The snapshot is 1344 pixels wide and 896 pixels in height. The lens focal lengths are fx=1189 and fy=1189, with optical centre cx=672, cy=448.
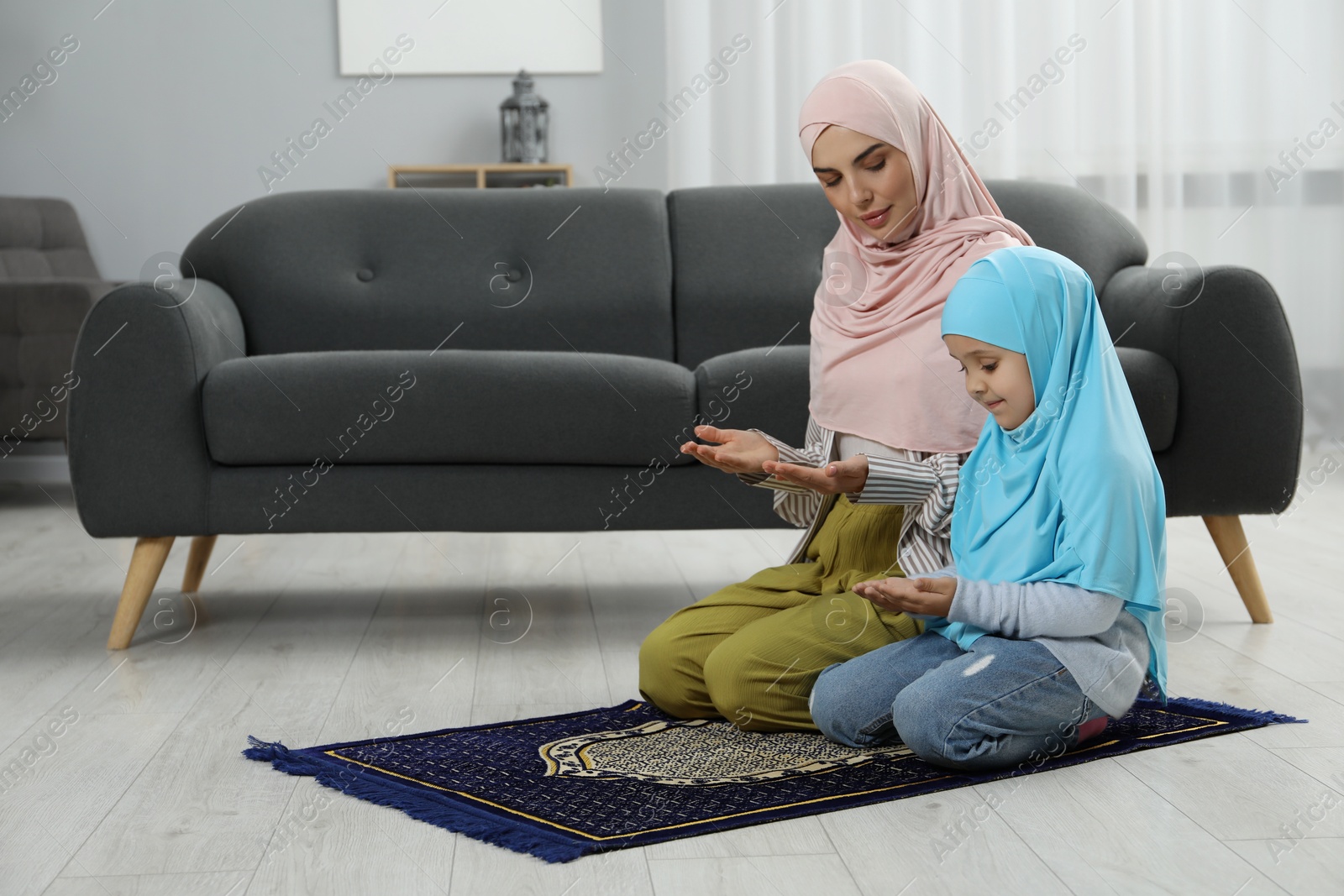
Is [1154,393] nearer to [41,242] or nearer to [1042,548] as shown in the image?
[1042,548]

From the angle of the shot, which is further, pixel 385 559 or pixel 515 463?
pixel 385 559

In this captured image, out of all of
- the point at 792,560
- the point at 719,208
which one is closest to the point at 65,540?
the point at 719,208

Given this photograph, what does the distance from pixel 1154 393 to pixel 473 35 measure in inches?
116

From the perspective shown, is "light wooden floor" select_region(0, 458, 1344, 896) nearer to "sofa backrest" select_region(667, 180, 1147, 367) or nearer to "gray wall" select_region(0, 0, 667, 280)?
"sofa backrest" select_region(667, 180, 1147, 367)

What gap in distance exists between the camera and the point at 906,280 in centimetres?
145

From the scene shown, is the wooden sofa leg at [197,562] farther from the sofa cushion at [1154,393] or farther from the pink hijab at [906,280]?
the sofa cushion at [1154,393]

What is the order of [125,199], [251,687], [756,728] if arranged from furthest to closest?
[125,199] < [251,687] < [756,728]

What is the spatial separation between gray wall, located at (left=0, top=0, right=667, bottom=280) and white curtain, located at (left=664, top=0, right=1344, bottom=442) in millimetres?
616

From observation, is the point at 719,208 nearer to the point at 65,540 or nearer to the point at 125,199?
the point at 65,540

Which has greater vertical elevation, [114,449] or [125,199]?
[125,199]

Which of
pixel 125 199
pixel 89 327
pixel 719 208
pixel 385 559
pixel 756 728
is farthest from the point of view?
pixel 125 199

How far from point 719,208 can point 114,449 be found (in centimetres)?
125

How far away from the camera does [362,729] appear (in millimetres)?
1431

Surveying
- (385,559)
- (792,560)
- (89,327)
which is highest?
(89,327)
